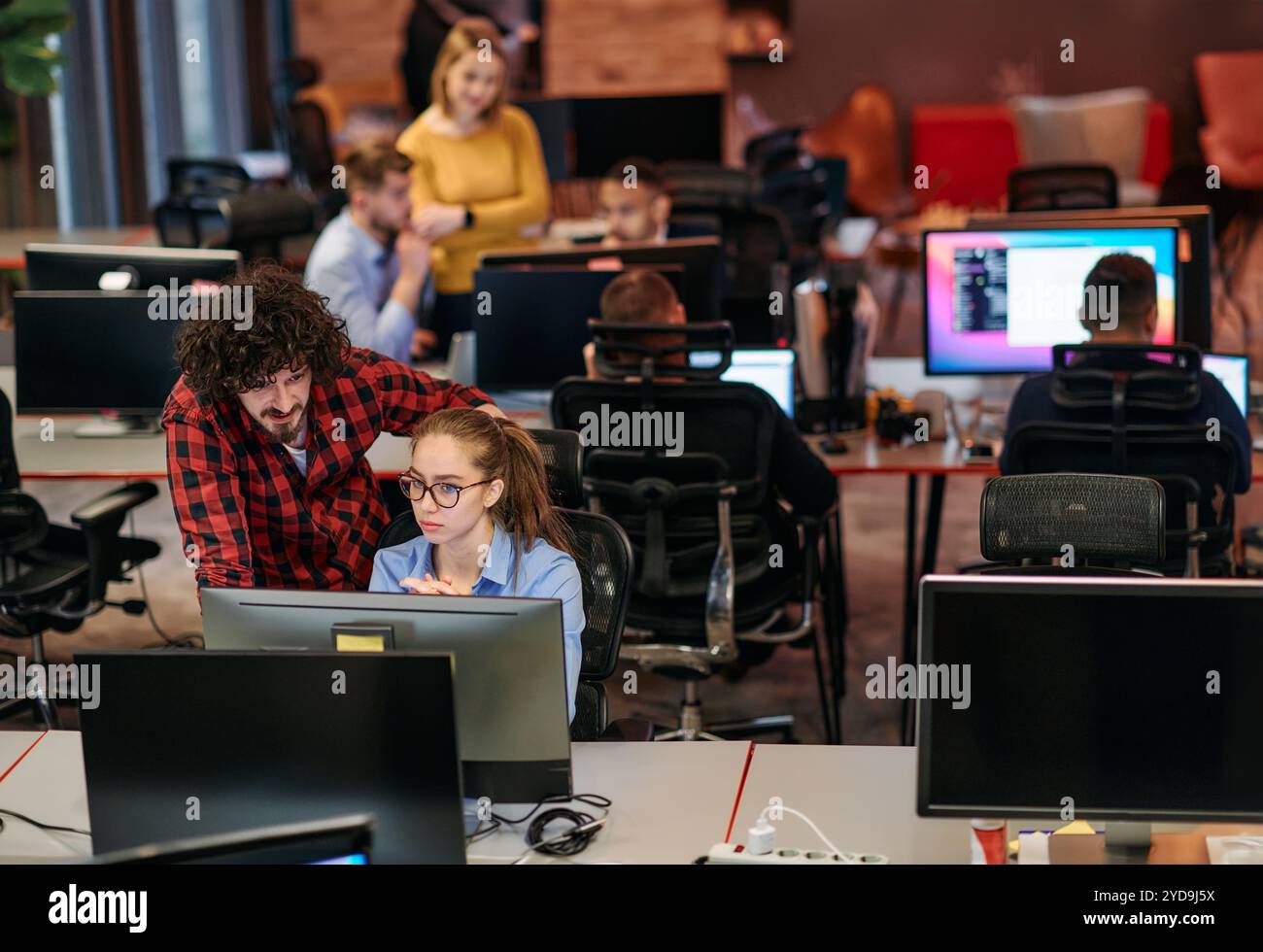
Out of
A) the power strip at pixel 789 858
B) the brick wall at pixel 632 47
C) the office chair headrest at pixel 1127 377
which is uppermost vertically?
the brick wall at pixel 632 47

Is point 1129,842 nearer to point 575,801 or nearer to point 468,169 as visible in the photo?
point 575,801

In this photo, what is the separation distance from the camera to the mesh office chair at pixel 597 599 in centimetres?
269

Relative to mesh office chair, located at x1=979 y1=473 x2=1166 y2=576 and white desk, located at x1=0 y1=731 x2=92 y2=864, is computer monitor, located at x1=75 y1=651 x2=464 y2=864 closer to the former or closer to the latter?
white desk, located at x1=0 y1=731 x2=92 y2=864

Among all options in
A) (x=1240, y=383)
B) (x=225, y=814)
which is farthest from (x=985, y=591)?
(x=1240, y=383)

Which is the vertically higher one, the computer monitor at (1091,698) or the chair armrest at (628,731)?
the computer monitor at (1091,698)

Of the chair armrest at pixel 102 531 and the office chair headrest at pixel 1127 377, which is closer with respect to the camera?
the office chair headrest at pixel 1127 377

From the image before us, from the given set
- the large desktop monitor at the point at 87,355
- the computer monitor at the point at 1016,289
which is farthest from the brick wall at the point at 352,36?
the computer monitor at the point at 1016,289

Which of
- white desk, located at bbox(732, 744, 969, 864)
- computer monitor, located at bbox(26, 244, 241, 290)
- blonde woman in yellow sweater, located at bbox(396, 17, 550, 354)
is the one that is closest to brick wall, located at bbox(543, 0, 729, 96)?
blonde woman in yellow sweater, located at bbox(396, 17, 550, 354)

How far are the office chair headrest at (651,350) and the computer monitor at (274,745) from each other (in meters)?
1.64

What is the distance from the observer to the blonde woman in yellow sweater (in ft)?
15.9

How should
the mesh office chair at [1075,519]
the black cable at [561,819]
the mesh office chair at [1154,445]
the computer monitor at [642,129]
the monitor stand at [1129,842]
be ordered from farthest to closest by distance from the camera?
the computer monitor at [642,129] < the mesh office chair at [1154,445] < the mesh office chair at [1075,519] < the black cable at [561,819] < the monitor stand at [1129,842]

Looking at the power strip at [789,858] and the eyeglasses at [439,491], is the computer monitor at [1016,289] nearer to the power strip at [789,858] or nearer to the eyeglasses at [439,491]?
the eyeglasses at [439,491]

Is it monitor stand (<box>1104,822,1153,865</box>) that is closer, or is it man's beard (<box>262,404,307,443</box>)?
monitor stand (<box>1104,822,1153,865</box>)

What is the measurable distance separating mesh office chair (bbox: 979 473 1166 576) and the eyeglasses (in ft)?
3.01
